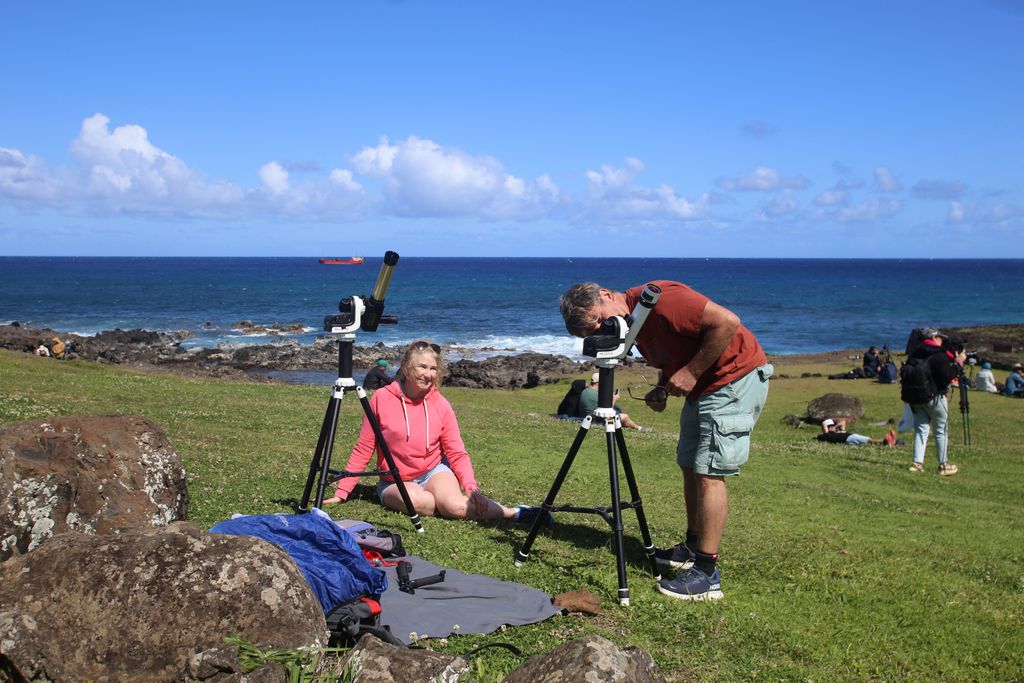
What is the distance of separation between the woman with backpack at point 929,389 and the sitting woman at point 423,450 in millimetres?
9490

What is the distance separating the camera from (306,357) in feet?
148

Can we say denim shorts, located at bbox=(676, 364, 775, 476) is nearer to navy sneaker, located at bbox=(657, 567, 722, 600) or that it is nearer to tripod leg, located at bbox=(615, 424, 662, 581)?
tripod leg, located at bbox=(615, 424, 662, 581)

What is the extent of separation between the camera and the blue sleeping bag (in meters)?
5.37

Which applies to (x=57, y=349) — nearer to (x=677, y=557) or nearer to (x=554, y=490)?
(x=554, y=490)

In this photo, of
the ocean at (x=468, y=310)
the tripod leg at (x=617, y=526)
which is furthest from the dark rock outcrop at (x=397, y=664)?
the ocean at (x=468, y=310)

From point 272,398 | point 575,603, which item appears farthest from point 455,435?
point 272,398

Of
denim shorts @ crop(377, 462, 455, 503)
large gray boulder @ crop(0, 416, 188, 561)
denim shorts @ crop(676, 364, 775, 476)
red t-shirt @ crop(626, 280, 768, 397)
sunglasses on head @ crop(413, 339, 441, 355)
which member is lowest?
denim shorts @ crop(377, 462, 455, 503)

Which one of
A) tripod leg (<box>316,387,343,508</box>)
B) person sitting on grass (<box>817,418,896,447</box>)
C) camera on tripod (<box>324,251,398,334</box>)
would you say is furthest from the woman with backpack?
tripod leg (<box>316,387,343,508</box>)

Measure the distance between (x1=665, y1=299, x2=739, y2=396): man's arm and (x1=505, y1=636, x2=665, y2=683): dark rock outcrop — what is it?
8.23ft

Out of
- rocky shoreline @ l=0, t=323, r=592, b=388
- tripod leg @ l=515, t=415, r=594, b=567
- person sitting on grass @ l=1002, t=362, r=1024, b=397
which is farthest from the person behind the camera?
rocky shoreline @ l=0, t=323, r=592, b=388

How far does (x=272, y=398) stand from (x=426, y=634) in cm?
1414

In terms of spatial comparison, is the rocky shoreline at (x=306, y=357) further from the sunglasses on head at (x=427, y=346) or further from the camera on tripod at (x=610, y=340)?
the camera on tripod at (x=610, y=340)

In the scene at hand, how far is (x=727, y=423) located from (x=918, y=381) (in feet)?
33.1

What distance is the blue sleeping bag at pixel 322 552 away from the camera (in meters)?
5.37
